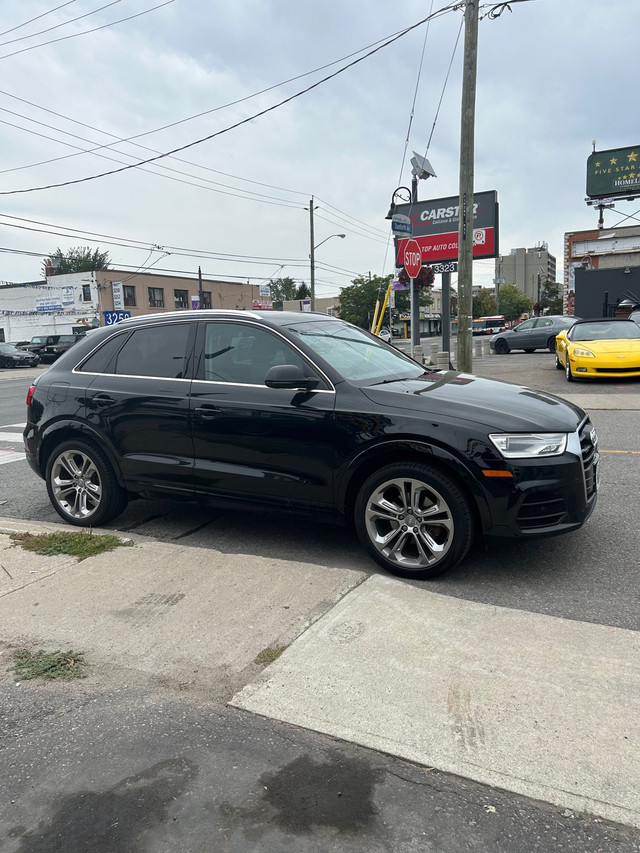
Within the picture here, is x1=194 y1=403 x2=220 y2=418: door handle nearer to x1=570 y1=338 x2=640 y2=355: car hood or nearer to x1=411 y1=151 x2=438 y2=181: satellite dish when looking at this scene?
x1=570 y1=338 x2=640 y2=355: car hood

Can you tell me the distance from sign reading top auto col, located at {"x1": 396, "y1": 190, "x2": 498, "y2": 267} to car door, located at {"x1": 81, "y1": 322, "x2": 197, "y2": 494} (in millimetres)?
18911

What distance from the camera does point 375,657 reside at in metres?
3.12

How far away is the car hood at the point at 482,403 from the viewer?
3930 millimetres

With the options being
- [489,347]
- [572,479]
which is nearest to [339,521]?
[572,479]

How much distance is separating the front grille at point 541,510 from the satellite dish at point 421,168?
18958mm

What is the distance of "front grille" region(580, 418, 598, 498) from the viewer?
403 centimetres

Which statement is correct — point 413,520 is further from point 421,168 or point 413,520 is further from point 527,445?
point 421,168

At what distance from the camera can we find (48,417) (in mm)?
5391

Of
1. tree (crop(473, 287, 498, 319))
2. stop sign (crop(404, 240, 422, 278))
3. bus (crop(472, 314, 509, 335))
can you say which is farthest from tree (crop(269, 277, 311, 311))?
stop sign (crop(404, 240, 422, 278))

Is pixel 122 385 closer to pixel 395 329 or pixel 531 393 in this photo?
pixel 531 393

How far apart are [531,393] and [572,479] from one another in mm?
894

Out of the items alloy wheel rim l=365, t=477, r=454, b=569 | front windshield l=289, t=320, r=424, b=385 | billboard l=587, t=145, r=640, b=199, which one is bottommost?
alloy wheel rim l=365, t=477, r=454, b=569

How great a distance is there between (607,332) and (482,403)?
11.8m

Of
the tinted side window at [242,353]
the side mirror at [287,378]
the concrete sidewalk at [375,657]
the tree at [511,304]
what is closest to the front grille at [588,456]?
the concrete sidewalk at [375,657]
